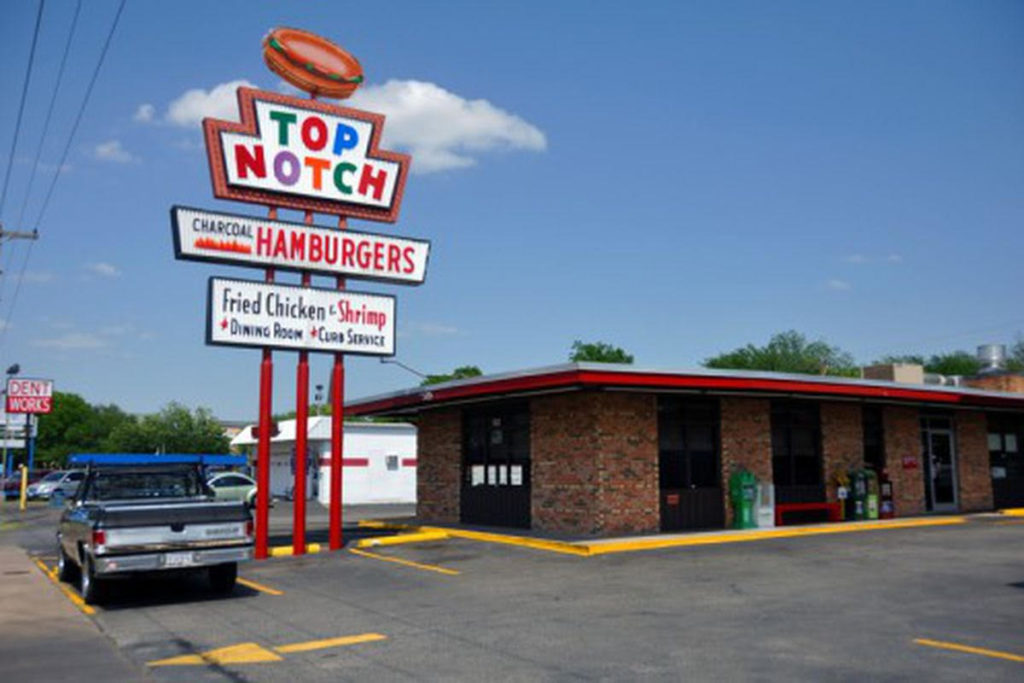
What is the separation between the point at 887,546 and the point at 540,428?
24.3ft

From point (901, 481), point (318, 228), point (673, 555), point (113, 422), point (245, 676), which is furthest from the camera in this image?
point (113, 422)

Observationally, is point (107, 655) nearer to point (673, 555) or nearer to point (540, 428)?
point (673, 555)

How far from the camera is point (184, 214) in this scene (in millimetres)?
16516

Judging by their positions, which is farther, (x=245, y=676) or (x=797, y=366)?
(x=797, y=366)

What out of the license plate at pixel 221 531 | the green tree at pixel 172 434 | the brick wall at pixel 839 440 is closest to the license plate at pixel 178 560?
the license plate at pixel 221 531

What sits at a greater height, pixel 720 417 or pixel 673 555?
pixel 720 417

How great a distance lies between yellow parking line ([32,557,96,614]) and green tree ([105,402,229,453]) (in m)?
64.8

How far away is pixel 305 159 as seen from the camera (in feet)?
59.2

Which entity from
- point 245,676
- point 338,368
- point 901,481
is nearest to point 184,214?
point 338,368

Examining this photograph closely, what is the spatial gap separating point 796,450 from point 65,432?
11413 centimetres

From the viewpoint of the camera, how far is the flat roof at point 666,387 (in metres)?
16.8

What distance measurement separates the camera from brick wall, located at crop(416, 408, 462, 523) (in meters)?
23.0

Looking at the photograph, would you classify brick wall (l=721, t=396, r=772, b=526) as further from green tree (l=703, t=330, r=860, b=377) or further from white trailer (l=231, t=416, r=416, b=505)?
green tree (l=703, t=330, r=860, b=377)

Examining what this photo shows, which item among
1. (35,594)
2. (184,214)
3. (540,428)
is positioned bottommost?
(35,594)
